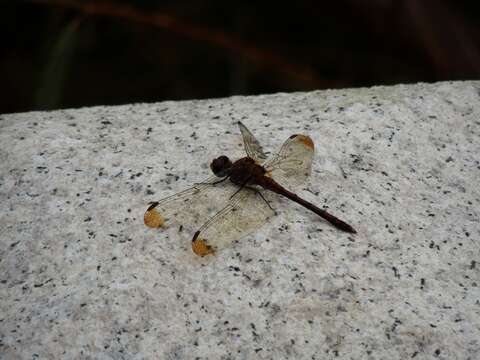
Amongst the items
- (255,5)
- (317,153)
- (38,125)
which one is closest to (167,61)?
(255,5)

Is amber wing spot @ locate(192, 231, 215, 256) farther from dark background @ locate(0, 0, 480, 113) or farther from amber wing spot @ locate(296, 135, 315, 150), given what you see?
dark background @ locate(0, 0, 480, 113)

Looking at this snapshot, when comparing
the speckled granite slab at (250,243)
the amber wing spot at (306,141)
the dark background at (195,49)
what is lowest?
the dark background at (195,49)

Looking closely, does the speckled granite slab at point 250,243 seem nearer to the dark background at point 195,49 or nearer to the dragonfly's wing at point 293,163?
the dragonfly's wing at point 293,163

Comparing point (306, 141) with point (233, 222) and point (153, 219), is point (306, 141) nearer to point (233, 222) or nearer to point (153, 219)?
point (233, 222)

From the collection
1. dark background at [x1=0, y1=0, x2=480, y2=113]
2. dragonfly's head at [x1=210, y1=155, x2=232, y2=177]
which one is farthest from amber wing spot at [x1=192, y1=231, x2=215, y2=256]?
dark background at [x1=0, y1=0, x2=480, y2=113]

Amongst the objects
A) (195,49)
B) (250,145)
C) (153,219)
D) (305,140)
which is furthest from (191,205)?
(195,49)

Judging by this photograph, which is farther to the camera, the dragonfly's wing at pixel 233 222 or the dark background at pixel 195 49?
the dark background at pixel 195 49

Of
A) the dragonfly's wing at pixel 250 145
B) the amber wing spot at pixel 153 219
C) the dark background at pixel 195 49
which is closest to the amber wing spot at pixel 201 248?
the amber wing spot at pixel 153 219
